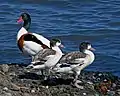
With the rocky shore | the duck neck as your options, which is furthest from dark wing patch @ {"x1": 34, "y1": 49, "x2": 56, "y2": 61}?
the duck neck

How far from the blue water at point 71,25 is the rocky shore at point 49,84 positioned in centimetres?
271

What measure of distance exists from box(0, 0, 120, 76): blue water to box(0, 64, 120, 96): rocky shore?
8.88ft

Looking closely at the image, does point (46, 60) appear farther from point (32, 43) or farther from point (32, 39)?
point (32, 39)

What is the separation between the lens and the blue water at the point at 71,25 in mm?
19391

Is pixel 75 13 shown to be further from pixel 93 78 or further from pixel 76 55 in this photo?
pixel 76 55

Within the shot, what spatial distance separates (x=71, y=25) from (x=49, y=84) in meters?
9.93

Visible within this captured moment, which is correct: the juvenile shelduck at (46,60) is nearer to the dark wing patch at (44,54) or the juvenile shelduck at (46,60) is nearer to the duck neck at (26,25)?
the dark wing patch at (44,54)

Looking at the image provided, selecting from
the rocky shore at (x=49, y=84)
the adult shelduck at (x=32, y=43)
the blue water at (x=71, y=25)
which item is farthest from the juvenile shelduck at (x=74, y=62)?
the blue water at (x=71, y=25)

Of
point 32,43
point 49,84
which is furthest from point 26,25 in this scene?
point 49,84

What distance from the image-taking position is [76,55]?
13.6 metres

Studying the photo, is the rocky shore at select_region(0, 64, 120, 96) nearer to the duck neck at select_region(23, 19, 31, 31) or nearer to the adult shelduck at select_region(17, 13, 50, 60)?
the adult shelduck at select_region(17, 13, 50, 60)

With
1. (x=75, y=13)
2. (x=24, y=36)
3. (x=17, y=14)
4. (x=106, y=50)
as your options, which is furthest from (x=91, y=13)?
(x=24, y=36)

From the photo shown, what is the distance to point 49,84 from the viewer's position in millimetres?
13344

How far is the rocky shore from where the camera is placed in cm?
1215
